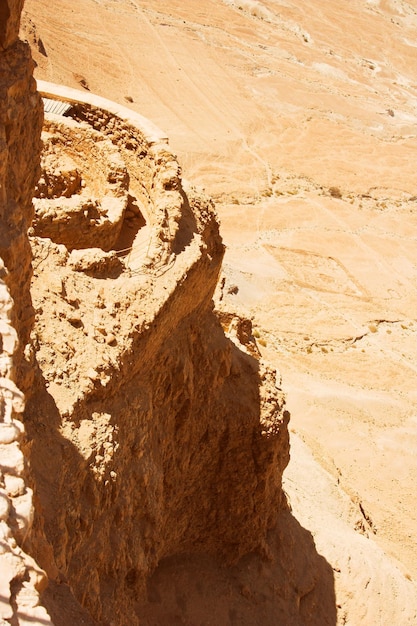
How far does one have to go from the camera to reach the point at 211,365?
8375 millimetres

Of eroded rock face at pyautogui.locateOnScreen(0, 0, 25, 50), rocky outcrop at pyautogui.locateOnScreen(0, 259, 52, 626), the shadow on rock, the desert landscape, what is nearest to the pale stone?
rocky outcrop at pyautogui.locateOnScreen(0, 259, 52, 626)

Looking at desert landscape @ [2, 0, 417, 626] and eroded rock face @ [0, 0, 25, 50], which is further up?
eroded rock face @ [0, 0, 25, 50]

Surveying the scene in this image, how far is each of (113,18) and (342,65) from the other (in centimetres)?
1559

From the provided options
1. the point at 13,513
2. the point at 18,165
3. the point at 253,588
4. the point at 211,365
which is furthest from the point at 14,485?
the point at 253,588

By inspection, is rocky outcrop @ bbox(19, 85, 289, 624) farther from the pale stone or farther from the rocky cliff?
the pale stone

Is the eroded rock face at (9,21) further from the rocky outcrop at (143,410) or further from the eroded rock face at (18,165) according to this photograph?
the rocky outcrop at (143,410)

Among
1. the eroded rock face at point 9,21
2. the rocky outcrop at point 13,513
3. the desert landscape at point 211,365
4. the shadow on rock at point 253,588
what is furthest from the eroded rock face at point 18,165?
the shadow on rock at point 253,588

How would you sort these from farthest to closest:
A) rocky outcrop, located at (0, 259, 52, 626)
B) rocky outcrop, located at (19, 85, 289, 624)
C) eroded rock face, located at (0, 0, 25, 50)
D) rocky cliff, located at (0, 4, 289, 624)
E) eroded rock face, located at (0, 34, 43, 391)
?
rocky outcrop, located at (19, 85, 289, 624) → rocky cliff, located at (0, 4, 289, 624) → eroded rock face, located at (0, 0, 25, 50) → eroded rock face, located at (0, 34, 43, 391) → rocky outcrop, located at (0, 259, 52, 626)

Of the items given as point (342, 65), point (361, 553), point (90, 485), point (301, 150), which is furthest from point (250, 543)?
point (342, 65)

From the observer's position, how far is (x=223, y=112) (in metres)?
32.8

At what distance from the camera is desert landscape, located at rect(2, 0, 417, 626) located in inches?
220

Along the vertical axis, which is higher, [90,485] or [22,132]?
[22,132]

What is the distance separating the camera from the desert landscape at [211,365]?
5.59 m

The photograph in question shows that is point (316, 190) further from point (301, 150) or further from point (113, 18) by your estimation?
point (113, 18)
